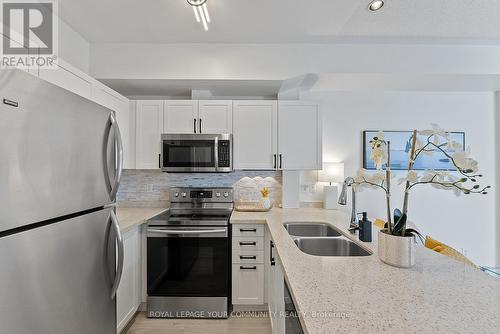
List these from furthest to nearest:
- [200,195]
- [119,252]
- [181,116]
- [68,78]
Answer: [200,195] < [181,116] < [68,78] < [119,252]

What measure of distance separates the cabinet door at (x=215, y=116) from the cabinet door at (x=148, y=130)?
0.46 metres

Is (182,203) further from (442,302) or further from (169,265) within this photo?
(442,302)

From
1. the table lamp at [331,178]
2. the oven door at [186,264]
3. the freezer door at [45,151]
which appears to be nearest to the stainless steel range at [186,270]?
the oven door at [186,264]

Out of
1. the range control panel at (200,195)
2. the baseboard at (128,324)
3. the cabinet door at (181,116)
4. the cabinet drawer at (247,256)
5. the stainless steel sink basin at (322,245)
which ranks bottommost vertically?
the baseboard at (128,324)

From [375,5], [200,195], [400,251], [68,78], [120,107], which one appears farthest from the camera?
[200,195]

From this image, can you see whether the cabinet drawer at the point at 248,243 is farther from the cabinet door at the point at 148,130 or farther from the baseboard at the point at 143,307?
the cabinet door at the point at 148,130

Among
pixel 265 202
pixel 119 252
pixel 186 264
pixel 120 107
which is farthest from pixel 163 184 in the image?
pixel 119 252

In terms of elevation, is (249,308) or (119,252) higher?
(119,252)

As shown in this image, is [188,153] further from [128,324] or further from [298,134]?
[128,324]

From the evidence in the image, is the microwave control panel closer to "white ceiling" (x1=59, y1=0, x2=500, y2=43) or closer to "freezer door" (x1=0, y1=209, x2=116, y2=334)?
"white ceiling" (x1=59, y1=0, x2=500, y2=43)

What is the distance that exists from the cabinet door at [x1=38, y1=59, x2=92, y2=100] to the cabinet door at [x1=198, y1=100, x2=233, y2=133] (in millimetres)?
1041

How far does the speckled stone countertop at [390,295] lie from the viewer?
2.30 ft

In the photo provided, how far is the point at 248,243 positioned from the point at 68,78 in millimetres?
1937

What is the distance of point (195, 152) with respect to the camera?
2.49 m
